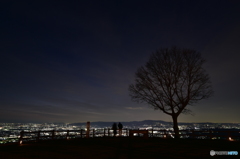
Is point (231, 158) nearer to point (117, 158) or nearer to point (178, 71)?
point (117, 158)

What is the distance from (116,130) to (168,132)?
8936mm

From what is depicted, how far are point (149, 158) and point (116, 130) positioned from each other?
1952 cm

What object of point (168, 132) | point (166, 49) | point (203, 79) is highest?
point (166, 49)

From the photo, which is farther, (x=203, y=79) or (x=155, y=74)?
(x=155, y=74)

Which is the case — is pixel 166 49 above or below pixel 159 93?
above

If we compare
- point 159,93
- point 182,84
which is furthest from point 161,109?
point 182,84

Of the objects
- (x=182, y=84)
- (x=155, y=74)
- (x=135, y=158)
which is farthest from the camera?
(x=155, y=74)

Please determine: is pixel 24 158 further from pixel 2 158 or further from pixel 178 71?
pixel 178 71

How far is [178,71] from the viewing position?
22.3m

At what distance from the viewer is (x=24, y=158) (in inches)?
322

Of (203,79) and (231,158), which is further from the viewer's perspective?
(203,79)

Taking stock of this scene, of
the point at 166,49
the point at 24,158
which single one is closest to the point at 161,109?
the point at 166,49

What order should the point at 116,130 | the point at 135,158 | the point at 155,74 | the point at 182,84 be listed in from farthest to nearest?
1. the point at 116,130
2. the point at 155,74
3. the point at 182,84
4. the point at 135,158

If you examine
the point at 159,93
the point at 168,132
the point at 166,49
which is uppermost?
the point at 166,49
